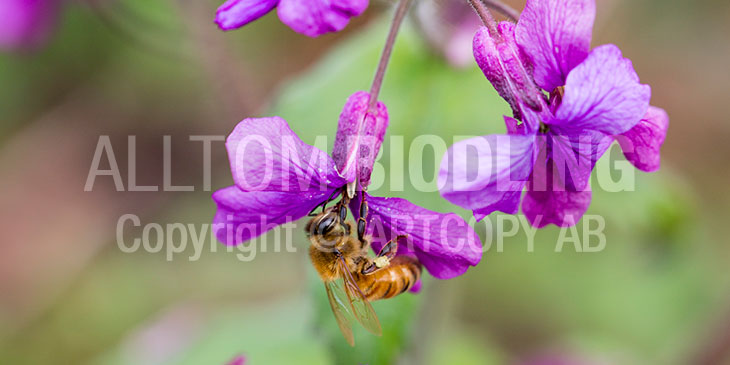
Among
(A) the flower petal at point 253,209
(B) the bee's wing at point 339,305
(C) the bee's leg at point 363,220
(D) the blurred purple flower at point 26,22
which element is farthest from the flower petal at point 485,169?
(D) the blurred purple flower at point 26,22

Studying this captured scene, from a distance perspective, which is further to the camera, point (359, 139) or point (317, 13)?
point (359, 139)

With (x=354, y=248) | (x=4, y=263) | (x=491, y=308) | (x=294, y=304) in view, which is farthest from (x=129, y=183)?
(x=354, y=248)

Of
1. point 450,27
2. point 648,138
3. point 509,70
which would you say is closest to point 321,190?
point 509,70

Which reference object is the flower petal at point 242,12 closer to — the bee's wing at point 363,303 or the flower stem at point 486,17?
the flower stem at point 486,17

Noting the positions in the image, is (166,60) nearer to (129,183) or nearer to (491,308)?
(129,183)

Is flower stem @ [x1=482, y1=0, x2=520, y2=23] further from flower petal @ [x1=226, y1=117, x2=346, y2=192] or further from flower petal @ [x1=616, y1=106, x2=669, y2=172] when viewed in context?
flower petal @ [x1=226, y1=117, x2=346, y2=192]

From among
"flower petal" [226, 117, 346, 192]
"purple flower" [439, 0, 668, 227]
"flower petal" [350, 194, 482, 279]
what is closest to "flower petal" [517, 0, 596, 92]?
"purple flower" [439, 0, 668, 227]

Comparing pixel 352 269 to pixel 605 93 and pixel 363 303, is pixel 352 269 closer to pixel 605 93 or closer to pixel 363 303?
pixel 363 303
